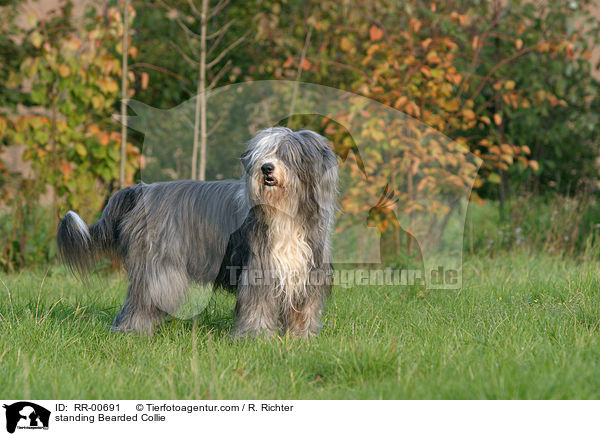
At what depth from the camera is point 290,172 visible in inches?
142

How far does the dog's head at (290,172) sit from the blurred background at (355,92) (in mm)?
1732

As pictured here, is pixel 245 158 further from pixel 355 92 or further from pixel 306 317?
pixel 355 92

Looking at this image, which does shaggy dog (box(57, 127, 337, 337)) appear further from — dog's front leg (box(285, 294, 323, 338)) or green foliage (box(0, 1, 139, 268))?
green foliage (box(0, 1, 139, 268))

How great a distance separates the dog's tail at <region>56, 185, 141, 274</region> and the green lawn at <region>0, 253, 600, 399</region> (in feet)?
1.46

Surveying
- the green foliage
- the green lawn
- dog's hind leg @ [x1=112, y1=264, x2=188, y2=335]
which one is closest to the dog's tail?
dog's hind leg @ [x1=112, y1=264, x2=188, y2=335]

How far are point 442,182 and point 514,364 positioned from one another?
3.31 m

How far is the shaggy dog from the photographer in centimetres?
368

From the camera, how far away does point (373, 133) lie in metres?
6.07

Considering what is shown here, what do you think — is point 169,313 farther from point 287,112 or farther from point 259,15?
point 259,15

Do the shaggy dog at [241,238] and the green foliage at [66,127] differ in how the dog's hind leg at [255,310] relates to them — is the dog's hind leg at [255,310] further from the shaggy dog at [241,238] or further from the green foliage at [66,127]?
the green foliage at [66,127]
